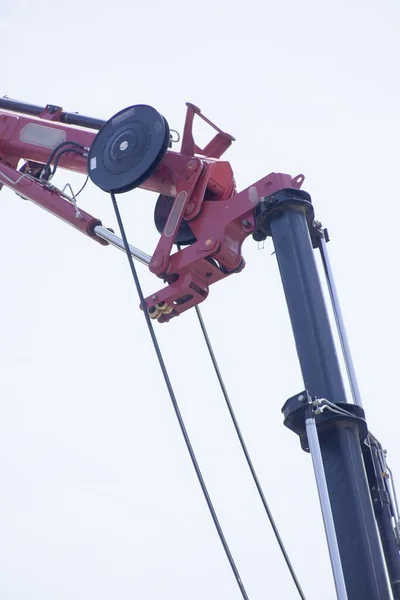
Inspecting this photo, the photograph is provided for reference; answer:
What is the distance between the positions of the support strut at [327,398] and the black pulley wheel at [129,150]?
1.05 m

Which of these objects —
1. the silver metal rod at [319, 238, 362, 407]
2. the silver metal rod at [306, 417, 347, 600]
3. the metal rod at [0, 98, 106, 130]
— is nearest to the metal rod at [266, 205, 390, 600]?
the silver metal rod at [306, 417, 347, 600]

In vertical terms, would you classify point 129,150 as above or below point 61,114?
below

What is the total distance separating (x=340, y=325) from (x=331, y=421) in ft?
3.42

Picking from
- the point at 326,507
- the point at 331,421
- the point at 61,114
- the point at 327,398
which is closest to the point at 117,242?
the point at 61,114

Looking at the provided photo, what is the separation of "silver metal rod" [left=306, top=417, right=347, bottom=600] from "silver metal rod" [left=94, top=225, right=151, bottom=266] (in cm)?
242

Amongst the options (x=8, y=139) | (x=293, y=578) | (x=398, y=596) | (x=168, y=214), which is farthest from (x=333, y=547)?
(x=8, y=139)

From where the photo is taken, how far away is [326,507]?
5.27 meters

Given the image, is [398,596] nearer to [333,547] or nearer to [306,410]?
[333,547]

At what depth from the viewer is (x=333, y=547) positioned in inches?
202

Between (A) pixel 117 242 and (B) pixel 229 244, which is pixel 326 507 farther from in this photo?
(A) pixel 117 242

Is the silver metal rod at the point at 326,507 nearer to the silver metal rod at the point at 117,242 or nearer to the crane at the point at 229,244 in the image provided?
the crane at the point at 229,244

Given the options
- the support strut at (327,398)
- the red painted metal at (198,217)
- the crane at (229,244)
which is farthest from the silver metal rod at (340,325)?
the red painted metal at (198,217)

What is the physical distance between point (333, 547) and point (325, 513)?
20cm

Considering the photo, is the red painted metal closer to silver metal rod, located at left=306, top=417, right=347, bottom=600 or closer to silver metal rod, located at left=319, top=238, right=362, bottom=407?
silver metal rod, located at left=319, top=238, right=362, bottom=407
